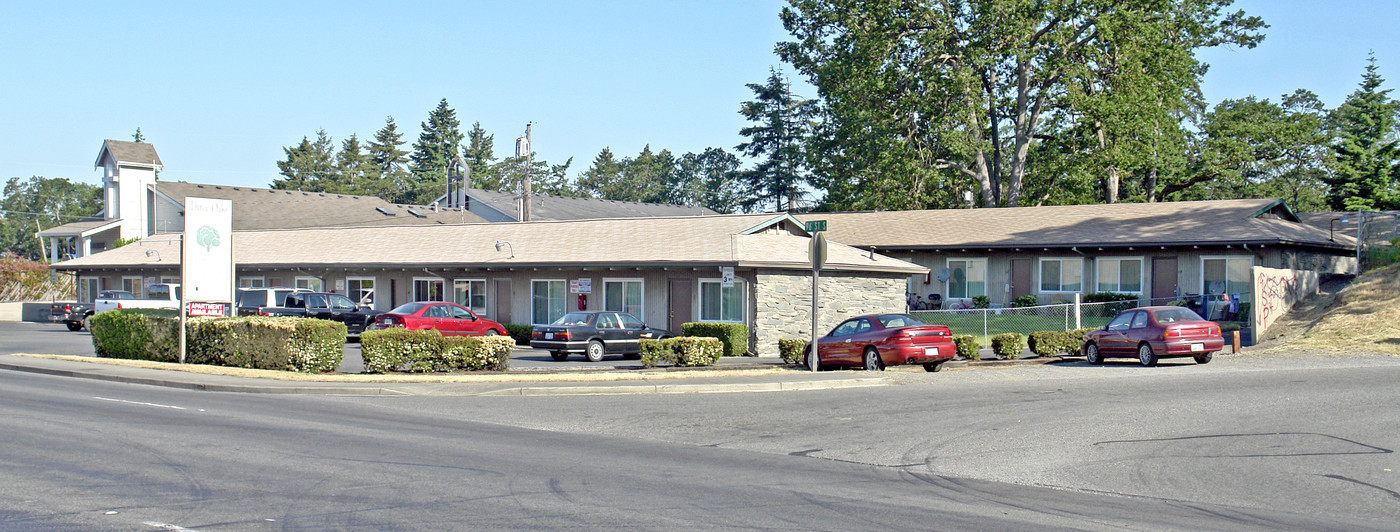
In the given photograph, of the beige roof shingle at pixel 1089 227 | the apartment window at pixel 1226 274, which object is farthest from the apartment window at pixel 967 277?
the apartment window at pixel 1226 274

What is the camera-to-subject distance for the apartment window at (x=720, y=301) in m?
30.1

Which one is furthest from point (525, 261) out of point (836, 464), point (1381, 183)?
point (1381, 183)

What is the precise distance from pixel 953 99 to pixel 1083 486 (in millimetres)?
38704

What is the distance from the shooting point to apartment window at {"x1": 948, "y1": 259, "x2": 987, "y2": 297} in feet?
130

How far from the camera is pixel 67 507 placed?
854 centimetres

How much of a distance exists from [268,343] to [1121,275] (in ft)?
89.8

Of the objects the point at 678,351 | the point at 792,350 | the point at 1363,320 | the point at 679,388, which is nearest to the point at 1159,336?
the point at 1363,320

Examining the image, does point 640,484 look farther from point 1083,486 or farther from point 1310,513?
point 1310,513

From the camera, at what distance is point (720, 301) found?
100 ft

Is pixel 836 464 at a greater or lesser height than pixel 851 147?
lesser

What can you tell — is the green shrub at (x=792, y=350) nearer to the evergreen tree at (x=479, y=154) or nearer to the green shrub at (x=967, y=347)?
the green shrub at (x=967, y=347)

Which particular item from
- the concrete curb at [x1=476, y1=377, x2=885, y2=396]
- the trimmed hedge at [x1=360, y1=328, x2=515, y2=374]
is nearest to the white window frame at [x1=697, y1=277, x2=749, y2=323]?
the trimmed hedge at [x1=360, y1=328, x2=515, y2=374]

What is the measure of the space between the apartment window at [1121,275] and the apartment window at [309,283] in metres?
28.4

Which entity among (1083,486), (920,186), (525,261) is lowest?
(1083,486)
